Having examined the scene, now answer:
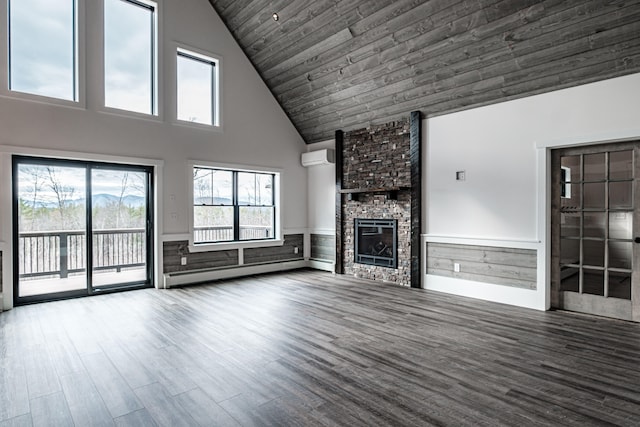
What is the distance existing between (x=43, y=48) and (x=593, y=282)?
24.8 feet

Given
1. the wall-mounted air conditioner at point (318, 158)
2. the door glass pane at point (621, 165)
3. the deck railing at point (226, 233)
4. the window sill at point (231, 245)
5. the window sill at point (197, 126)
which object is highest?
the window sill at point (197, 126)

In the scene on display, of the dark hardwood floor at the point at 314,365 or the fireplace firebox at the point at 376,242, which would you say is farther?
the fireplace firebox at the point at 376,242

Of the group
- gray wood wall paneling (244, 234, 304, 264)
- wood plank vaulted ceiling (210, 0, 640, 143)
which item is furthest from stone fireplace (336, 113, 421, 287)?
gray wood wall paneling (244, 234, 304, 264)

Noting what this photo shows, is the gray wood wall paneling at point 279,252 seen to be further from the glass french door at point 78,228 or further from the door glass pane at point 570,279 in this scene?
the door glass pane at point 570,279

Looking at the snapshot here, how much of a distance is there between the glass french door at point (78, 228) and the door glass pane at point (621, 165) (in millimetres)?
6233

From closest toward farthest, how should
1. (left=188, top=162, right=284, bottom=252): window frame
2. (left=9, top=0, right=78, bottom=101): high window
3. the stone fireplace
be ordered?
(left=9, top=0, right=78, bottom=101): high window, the stone fireplace, (left=188, top=162, right=284, bottom=252): window frame

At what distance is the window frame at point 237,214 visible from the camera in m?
6.06

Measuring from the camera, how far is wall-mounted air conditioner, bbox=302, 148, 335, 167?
704 centimetres

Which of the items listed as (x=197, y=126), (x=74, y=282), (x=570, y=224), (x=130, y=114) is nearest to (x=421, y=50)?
(x=570, y=224)

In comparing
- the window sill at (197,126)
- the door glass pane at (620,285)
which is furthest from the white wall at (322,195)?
the door glass pane at (620,285)

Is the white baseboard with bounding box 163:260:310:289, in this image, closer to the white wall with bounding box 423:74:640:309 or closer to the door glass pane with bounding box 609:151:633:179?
the white wall with bounding box 423:74:640:309

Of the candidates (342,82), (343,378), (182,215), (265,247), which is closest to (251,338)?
(343,378)

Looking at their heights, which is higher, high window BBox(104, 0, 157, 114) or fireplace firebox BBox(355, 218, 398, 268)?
high window BBox(104, 0, 157, 114)

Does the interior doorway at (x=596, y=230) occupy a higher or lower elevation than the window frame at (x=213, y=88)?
lower
